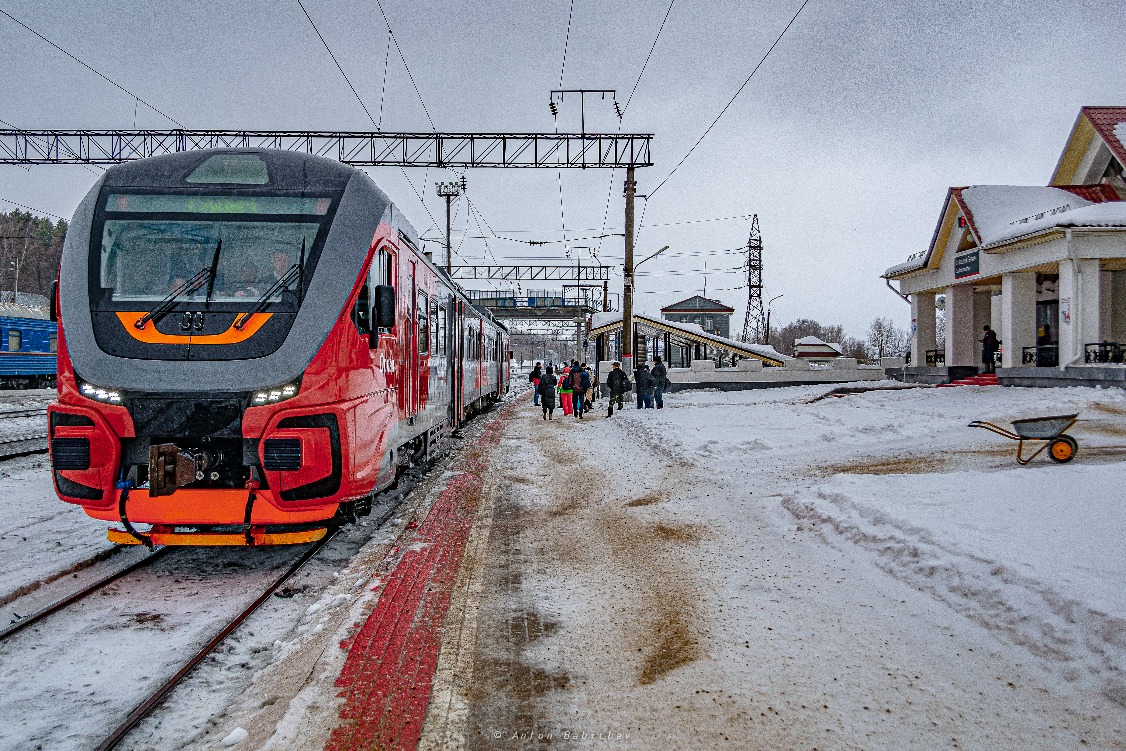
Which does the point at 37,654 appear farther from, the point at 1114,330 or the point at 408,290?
the point at 1114,330

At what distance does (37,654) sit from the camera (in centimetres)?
412

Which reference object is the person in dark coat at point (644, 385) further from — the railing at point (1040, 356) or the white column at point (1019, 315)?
the railing at point (1040, 356)

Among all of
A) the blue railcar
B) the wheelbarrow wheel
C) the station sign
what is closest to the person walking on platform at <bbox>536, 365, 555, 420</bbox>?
the station sign

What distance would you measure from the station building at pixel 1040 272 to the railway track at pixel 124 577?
57.5 feet

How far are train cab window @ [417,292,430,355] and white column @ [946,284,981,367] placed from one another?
2033cm

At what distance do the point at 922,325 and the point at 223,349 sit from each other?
26049 millimetres

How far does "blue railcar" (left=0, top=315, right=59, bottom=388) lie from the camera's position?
28.9 m

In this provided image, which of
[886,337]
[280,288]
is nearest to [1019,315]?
[280,288]

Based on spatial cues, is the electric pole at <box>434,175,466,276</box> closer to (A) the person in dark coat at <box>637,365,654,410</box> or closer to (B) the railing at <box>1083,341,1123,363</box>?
(A) the person in dark coat at <box>637,365,654,410</box>

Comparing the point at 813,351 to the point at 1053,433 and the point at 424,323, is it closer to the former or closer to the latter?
the point at 1053,433

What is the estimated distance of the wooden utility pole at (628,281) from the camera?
21125 millimetres

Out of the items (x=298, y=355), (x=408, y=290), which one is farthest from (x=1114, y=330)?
(x=298, y=355)

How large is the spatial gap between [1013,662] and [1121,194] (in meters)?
23.0

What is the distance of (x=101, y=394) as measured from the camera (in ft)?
17.6
